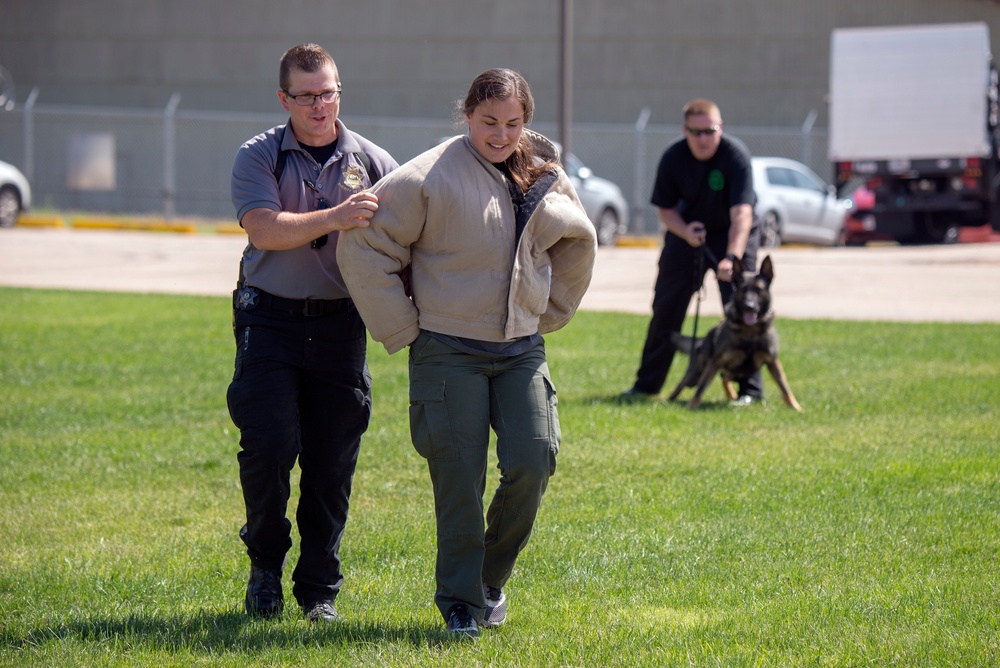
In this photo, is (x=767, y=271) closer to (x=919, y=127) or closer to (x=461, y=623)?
(x=461, y=623)

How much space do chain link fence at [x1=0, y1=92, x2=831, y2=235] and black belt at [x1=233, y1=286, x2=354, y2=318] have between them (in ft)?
80.3

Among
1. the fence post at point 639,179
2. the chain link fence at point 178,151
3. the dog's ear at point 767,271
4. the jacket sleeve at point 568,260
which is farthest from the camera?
the chain link fence at point 178,151

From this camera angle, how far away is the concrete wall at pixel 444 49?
3105 centimetres

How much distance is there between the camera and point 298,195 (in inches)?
175

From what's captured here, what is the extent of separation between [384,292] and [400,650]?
114 centimetres

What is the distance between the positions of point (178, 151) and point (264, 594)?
1187 inches

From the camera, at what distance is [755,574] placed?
16.2 feet

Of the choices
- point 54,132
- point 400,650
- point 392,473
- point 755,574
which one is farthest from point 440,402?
point 54,132

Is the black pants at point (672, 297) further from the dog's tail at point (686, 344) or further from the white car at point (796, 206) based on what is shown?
the white car at point (796, 206)

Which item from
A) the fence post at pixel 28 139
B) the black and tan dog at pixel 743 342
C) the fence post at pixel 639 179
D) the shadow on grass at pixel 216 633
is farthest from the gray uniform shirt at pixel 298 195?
the fence post at pixel 28 139

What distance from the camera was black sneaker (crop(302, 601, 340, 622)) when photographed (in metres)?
4.50

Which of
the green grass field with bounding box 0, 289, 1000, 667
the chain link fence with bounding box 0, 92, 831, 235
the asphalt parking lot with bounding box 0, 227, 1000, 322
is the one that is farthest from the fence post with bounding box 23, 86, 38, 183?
the green grass field with bounding box 0, 289, 1000, 667

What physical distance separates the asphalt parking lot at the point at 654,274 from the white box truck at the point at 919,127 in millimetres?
1057

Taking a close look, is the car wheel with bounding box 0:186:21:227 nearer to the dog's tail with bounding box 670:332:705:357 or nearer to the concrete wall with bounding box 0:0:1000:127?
the concrete wall with bounding box 0:0:1000:127
